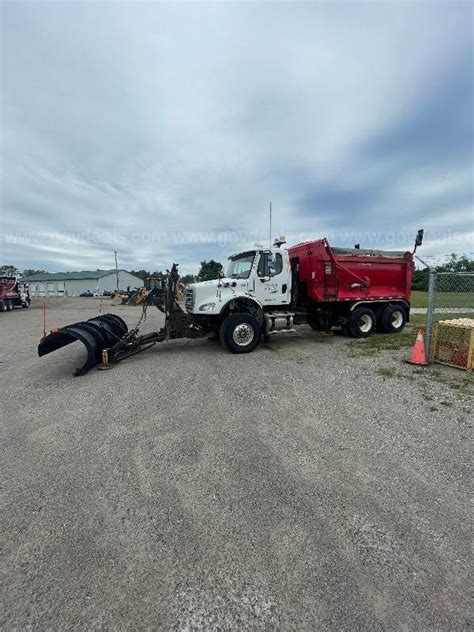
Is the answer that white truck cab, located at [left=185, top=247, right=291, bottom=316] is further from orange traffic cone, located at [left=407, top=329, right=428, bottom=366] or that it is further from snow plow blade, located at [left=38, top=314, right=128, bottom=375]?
orange traffic cone, located at [left=407, top=329, right=428, bottom=366]

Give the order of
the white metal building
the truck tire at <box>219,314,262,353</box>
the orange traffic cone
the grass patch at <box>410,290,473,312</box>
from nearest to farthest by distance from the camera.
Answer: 1. the orange traffic cone
2. the grass patch at <box>410,290,473,312</box>
3. the truck tire at <box>219,314,262,353</box>
4. the white metal building

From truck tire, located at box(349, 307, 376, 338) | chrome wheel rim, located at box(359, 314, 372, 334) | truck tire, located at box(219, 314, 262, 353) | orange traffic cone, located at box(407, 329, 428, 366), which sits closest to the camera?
orange traffic cone, located at box(407, 329, 428, 366)

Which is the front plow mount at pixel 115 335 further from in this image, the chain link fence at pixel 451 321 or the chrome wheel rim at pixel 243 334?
the chain link fence at pixel 451 321

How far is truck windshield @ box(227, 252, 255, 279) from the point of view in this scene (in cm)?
832

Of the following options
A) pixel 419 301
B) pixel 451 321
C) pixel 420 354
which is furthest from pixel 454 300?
pixel 419 301

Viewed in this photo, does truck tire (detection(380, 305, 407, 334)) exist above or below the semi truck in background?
below

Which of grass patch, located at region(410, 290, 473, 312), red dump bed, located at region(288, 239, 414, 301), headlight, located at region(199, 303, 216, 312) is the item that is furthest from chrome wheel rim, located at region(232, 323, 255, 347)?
grass patch, located at region(410, 290, 473, 312)

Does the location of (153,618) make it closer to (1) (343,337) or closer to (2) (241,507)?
(2) (241,507)

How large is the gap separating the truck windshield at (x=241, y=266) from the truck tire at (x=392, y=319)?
4.79 meters

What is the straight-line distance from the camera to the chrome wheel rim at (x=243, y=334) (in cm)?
779

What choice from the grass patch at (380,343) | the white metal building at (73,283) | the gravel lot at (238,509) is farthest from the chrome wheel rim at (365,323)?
the white metal building at (73,283)

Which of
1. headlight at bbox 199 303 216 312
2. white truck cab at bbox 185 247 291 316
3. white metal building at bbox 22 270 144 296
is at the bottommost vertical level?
headlight at bbox 199 303 216 312

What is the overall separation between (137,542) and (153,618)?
22.4 inches

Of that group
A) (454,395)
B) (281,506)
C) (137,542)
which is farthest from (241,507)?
(454,395)
